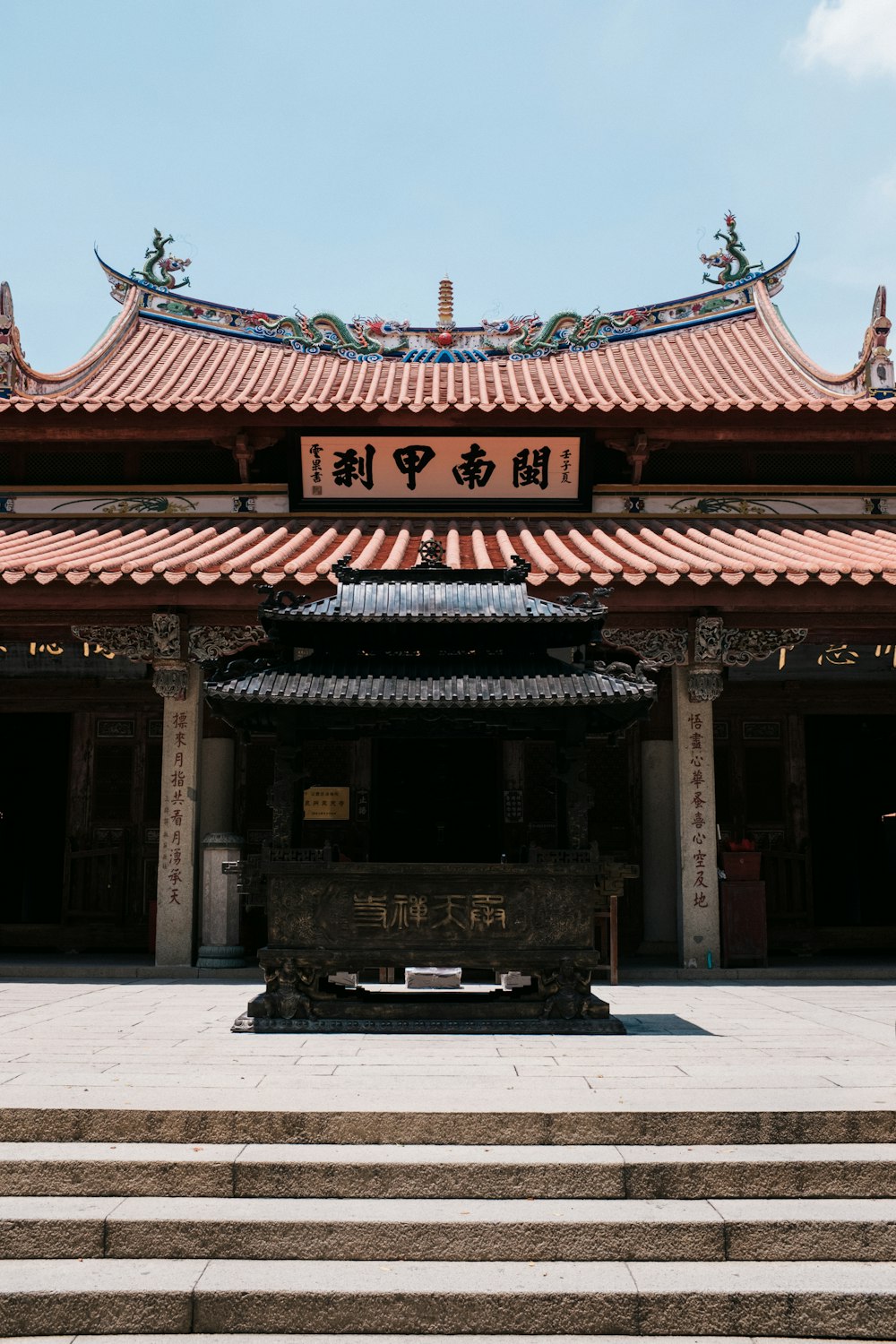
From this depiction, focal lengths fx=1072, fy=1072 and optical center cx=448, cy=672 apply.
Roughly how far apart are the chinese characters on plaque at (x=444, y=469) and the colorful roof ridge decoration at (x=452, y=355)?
1214 mm

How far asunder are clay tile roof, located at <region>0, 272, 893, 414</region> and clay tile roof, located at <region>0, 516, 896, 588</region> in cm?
180

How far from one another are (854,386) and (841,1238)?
11.3 m

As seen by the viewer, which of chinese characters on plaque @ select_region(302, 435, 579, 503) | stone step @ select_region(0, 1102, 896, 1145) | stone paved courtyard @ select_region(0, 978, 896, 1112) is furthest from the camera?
chinese characters on plaque @ select_region(302, 435, 579, 503)

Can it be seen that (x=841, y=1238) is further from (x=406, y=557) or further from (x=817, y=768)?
(x=817, y=768)

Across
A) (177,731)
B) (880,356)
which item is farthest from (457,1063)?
(880,356)

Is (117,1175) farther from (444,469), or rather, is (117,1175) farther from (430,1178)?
(444,469)

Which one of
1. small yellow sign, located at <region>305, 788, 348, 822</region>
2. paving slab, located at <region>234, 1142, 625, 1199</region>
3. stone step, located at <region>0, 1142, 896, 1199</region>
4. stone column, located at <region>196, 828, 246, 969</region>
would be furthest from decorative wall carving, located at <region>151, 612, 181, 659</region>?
paving slab, located at <region>234, 1142, 625, 1199</region>

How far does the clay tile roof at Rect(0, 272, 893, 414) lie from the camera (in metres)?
13.9

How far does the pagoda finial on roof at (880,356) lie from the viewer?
12.4 meters

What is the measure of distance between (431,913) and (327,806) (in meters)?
4.46

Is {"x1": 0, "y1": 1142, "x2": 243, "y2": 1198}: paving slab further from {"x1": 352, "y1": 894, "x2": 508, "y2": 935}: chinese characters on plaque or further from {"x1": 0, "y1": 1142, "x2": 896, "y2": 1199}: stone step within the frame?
{"x1": 352, "y1": 894, "x2": 508, "y2": 935}: chinese characters on plaque

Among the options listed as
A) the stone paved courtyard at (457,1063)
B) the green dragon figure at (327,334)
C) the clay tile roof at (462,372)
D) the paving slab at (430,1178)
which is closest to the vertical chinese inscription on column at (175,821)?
the stone paved courtyard at (457,1063)

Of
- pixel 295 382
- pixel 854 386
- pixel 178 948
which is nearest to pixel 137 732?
pixel 178 948

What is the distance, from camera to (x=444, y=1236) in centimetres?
375
